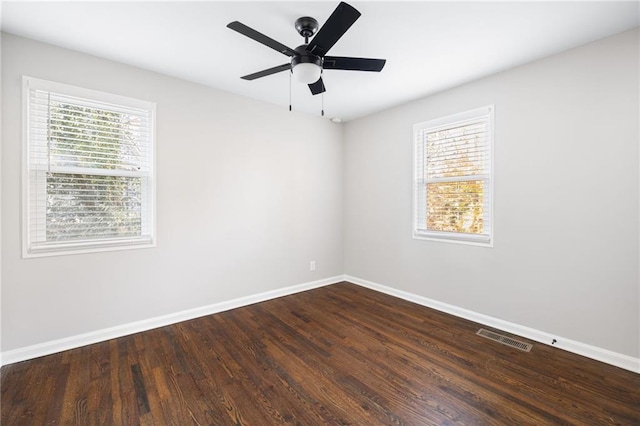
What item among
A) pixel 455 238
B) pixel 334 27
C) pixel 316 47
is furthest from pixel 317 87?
pixel 455 238

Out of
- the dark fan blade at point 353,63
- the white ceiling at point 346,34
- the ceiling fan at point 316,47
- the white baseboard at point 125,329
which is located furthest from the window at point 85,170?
the dark fan blade at point 353,63

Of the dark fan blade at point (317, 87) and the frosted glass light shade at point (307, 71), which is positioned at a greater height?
the dark fan blade at point (317, 87)

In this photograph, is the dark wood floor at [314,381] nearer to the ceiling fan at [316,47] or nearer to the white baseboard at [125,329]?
the white baseboard at [125,329]

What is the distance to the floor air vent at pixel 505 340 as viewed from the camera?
2.47 meters

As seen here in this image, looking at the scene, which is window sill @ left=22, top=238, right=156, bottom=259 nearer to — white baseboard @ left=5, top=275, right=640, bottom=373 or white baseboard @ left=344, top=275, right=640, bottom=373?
white baseboard @ left=5, top=275, right=640, bottom=373

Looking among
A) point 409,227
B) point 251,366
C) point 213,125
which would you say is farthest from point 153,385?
point 409,227

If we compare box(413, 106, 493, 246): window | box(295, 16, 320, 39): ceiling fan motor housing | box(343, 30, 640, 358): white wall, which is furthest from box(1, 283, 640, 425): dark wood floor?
box(295, 16, 320, 39): ceiling fan motor housing

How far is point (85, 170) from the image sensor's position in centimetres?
251

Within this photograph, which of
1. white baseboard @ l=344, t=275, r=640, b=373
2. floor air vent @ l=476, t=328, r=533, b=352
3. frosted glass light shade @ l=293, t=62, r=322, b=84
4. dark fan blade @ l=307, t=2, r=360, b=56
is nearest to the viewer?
dark fan blade @ l=307, t=2, r=360, b=56

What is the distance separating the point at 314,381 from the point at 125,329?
6.52ft

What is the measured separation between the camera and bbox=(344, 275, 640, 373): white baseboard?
216 centimetres

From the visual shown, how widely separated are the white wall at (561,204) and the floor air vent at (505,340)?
23cm

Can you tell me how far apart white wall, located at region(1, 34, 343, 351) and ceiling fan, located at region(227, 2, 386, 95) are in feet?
4.29

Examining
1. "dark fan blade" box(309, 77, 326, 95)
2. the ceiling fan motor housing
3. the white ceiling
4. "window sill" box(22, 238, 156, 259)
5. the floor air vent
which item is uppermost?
the white ceiling
